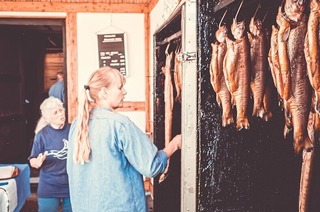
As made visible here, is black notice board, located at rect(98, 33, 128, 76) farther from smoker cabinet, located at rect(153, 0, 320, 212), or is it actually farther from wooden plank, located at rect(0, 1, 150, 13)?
smoker cabinet, located at rect(153, 0, 320, 212)

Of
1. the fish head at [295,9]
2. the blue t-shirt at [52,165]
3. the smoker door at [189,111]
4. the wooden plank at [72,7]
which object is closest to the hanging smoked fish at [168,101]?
the smoker door at [189,111]

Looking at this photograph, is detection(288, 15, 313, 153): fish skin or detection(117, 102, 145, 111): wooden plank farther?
detection(117, 102, 145, 111): wooden plank

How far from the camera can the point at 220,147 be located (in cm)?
214

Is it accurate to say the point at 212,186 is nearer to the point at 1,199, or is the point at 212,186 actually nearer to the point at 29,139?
the point at 1,199

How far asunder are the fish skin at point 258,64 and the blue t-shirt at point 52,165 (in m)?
2.50

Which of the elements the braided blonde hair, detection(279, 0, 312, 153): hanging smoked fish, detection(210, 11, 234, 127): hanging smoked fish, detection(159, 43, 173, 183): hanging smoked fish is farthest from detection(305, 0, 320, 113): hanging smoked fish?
detection(159, 43, 173, 183): hanging smoked fish

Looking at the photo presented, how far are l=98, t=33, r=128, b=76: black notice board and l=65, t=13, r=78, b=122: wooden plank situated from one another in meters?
0.42

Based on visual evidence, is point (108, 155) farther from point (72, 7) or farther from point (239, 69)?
point (72, 7)

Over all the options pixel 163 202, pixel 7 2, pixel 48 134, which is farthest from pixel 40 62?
pixel 163 202

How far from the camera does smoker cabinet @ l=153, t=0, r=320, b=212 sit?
210 cm

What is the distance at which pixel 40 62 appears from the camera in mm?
11516

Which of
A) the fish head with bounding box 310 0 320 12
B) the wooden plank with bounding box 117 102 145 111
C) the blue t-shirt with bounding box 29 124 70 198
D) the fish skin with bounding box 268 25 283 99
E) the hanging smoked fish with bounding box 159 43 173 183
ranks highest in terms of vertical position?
the fish head with bounding box 310 0 320 12

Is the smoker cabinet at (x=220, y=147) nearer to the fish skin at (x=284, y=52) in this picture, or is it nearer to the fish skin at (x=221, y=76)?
the fish skin at (x=221, y=76)

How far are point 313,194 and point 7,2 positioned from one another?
19.4 feet
